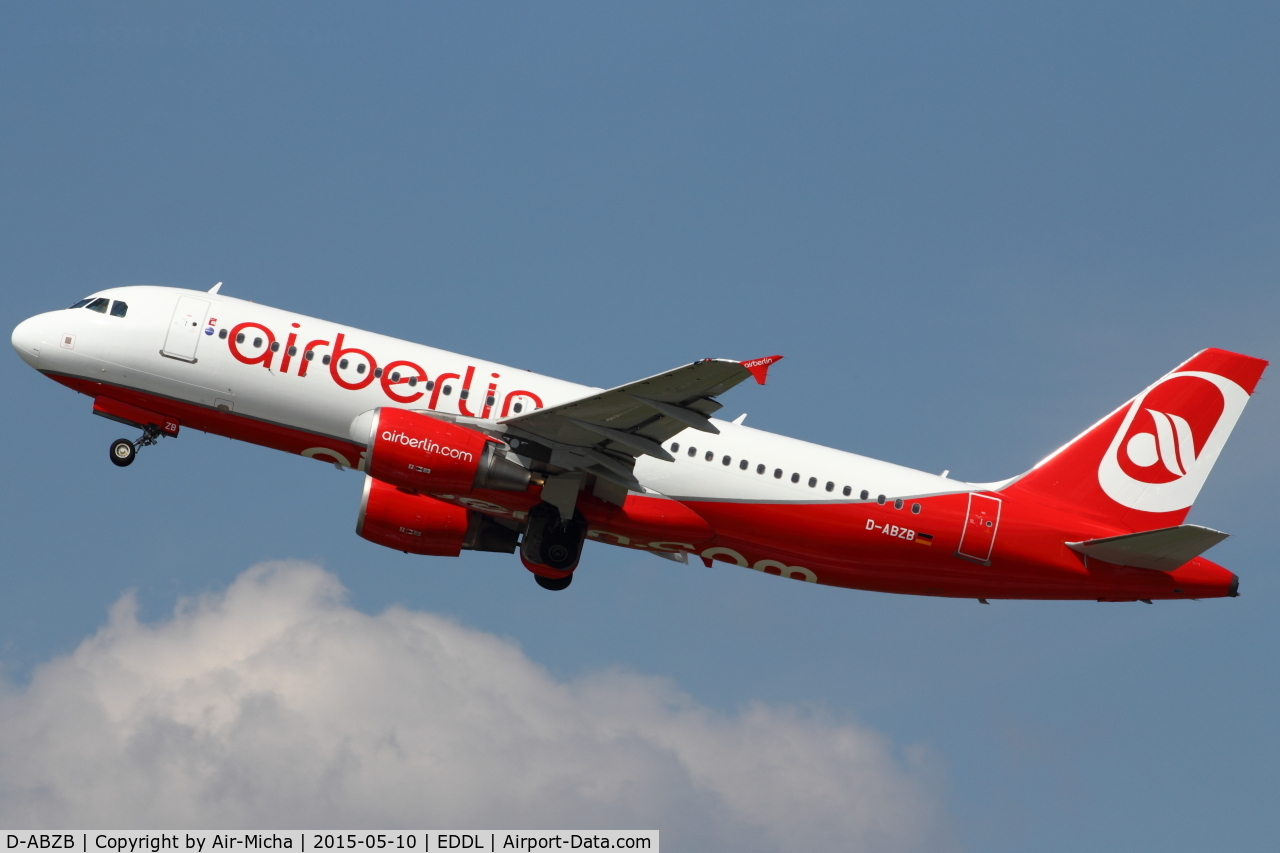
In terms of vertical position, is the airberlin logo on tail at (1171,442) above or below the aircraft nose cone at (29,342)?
above

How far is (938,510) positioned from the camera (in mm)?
37969

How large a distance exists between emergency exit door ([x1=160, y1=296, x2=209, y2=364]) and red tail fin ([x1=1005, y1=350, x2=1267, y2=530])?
2225 centimetres

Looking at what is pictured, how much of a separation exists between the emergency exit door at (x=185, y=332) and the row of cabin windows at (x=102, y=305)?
1.50 metres

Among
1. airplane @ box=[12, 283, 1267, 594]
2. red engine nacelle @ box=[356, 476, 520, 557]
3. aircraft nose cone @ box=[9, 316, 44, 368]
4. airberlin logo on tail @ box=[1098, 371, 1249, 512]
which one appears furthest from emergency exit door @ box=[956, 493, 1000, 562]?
aircraft nose cone @ box=[9, 316, 44, 368]

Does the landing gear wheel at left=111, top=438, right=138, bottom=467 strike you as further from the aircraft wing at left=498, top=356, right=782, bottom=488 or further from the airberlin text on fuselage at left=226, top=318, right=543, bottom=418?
the aircraft wing at left=498, top=356, right=782, bottom=488

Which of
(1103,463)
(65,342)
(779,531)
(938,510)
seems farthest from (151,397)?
(1103,463)

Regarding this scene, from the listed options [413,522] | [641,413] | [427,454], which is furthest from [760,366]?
[413,522]

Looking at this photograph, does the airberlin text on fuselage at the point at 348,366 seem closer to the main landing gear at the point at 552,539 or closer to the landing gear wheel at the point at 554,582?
the main landing gear at the point at 552,539

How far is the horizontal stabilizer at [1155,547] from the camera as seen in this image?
115ft

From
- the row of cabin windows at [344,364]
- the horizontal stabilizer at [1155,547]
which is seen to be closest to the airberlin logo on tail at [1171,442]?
the horizontal stabilizer at [1155,547]

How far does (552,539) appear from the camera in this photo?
37281mm

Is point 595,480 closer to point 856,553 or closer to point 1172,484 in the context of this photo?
point 856,553

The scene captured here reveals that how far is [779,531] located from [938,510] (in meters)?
4.40

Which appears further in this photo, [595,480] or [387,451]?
[595,480]
